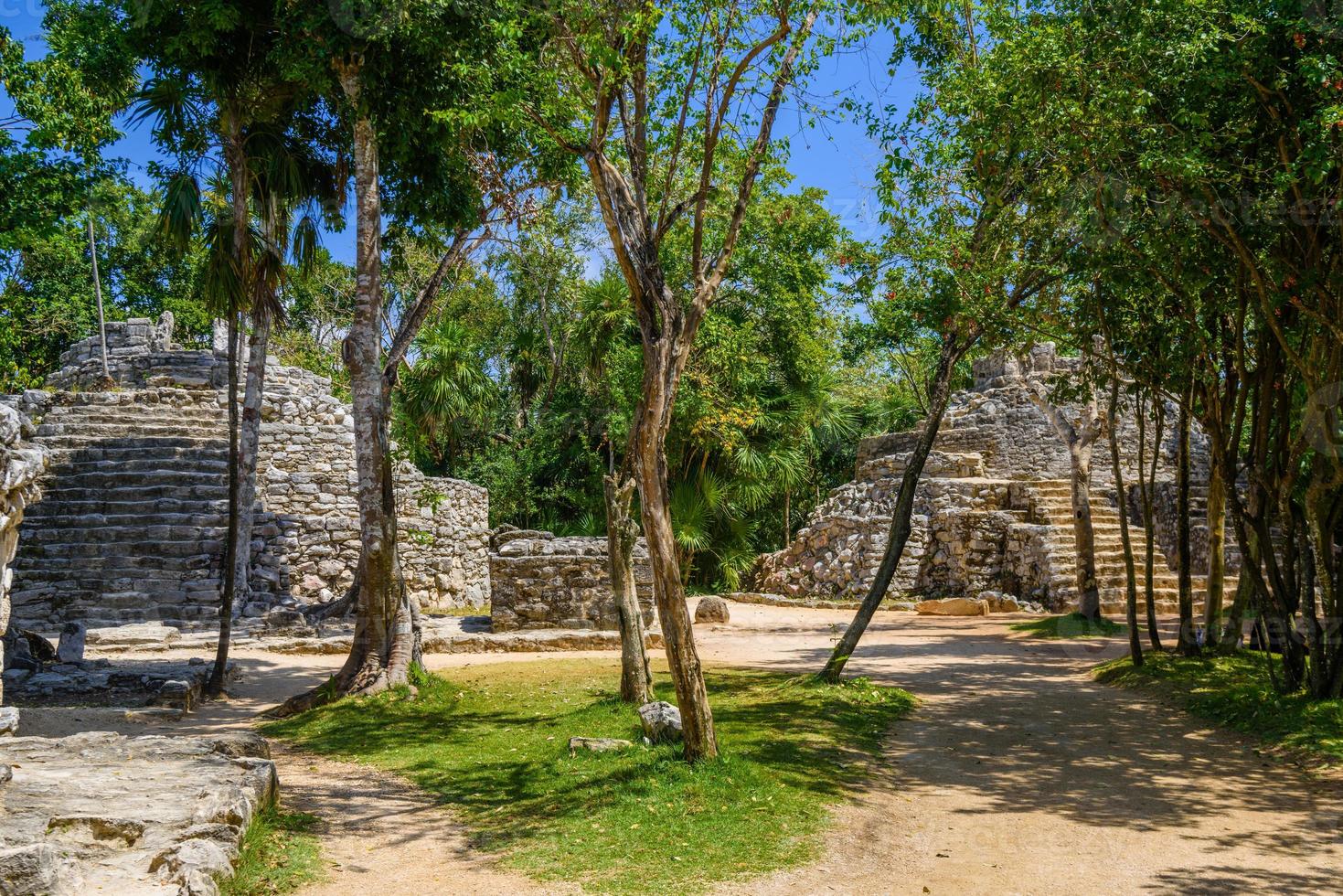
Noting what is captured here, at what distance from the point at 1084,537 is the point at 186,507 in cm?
1386

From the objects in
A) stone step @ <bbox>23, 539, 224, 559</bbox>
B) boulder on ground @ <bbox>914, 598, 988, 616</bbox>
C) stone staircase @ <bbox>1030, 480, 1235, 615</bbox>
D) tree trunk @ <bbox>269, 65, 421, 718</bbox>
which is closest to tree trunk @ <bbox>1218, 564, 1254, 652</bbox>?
stone staircase @ <bbox>1030, 480, 1235, 615</bbox>

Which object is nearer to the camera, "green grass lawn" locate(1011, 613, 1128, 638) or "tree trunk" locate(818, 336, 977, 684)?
"tree trunk" locate(818, 336, 977, 684)

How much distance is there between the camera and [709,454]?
20.5 metres

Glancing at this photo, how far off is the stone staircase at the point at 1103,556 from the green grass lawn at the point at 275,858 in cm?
1297

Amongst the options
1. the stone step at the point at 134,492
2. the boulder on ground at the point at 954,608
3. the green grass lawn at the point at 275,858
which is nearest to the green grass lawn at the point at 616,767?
the green grass lawn at the point at 275,858

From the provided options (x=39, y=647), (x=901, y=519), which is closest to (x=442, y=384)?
(x=39, y=647)

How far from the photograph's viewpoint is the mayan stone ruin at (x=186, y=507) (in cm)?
1431

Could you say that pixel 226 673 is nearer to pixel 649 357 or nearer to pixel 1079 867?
pixel 649 357

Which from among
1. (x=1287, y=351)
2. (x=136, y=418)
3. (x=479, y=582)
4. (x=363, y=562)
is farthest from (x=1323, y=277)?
(x=136, y=418)

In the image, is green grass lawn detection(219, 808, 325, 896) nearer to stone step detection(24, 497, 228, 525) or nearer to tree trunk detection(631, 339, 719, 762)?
tree trunk detection(631, 339, 719, 762)

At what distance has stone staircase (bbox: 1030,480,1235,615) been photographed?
16234mm

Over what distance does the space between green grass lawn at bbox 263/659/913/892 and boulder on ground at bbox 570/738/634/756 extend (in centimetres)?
7

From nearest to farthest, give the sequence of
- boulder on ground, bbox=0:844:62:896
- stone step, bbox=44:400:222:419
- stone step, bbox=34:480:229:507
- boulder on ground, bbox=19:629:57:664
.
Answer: boulder on ground, bbox=0:844:62:896 < boulder on ground, bbox=19:629:57:664 < stone step, bbox=34:480:229:507 < stone step, bbox=44:400:222:419

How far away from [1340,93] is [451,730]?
7219mm
